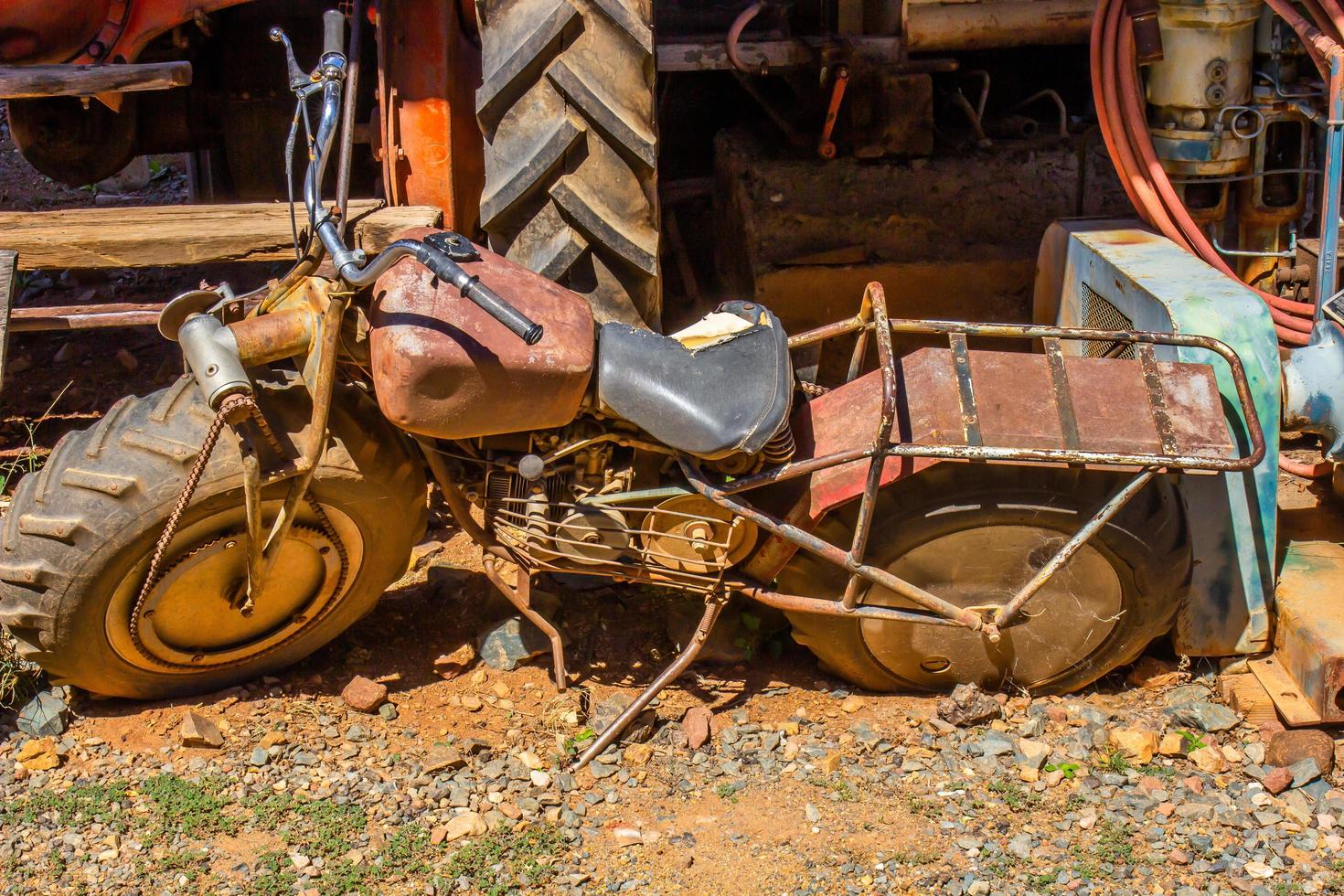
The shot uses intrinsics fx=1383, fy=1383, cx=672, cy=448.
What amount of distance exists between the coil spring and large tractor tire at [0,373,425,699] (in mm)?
885

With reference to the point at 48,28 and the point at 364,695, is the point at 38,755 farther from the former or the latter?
the point at 48,28

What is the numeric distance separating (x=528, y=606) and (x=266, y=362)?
2.85 feet

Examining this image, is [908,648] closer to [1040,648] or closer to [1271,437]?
[1040,648]

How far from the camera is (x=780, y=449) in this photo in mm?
3092

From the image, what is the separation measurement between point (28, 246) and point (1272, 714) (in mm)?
3731

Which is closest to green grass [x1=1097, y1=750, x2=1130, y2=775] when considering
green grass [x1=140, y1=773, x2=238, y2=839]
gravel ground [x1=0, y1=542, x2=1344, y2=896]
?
gravel ground [x1=0, y1=542, x2=1344, y2=896]

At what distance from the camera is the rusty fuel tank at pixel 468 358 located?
9.46ft

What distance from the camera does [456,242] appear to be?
2938 millimetres

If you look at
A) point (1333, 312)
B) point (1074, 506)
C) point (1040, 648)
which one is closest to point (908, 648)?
point (1040, 648)

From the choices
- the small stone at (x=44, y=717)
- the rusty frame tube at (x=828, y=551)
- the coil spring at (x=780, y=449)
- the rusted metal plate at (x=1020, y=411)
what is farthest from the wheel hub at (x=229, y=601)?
the rusted metal plate at (x=1020, y=411)

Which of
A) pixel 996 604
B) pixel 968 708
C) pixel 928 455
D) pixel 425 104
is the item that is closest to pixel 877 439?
pixel 928 455

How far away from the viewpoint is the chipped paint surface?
327 cm

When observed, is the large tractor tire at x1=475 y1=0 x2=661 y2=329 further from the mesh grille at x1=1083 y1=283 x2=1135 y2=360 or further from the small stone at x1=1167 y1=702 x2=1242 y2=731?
the small stone at x1=1167 y1=702 x2=1242 y2=731

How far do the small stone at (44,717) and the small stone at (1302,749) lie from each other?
Answer: 2828mm
